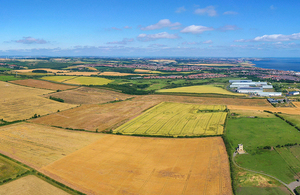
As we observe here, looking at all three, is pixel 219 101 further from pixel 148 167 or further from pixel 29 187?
pixel 29 187

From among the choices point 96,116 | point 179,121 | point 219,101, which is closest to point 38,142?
point 96,116

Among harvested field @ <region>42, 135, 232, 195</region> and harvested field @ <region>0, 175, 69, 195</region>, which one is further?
harvested field @ <region>42, 135, 232, 195</region>

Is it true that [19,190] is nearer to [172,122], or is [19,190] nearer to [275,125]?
[172,122]

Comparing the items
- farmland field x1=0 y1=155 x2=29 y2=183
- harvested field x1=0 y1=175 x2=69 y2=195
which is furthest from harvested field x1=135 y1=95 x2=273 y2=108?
harvested field x1=0 y1=175 x2=69 y2=195

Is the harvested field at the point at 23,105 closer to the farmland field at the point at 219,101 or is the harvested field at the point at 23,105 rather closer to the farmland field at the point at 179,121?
the farmland field at the point at 179,121

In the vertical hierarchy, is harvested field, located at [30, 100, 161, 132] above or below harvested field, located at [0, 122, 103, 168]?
above

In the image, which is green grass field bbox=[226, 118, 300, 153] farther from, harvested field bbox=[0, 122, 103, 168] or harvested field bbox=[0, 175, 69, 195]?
harvested field bbox=[0, 175, 69, 195]

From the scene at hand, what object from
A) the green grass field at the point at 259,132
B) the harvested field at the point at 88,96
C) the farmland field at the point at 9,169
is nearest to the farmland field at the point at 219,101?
the harvested field at the point at 88,96
